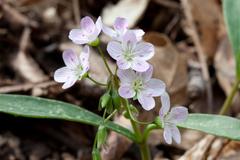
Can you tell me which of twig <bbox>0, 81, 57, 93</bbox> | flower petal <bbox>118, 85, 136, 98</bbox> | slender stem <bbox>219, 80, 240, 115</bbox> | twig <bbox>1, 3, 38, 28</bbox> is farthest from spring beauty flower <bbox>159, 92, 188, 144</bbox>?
twig <bbox>1, 3, 38, 28</bbox>

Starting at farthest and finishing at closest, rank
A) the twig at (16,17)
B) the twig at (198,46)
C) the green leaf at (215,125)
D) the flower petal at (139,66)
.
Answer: the twig at (16,17) < the twig at (198,46) < the green leaf at (215,125) < the flower petal at (139,66)

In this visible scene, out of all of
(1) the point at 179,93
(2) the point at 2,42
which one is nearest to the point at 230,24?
(1) the point at 179,93

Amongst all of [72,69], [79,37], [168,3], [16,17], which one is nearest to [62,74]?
[72,69]

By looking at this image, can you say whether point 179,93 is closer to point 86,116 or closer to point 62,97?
point 62,97

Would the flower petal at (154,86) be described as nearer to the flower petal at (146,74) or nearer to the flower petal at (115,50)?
the flower petal at (146,74)

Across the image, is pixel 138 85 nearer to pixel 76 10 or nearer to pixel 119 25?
pixel 119 25

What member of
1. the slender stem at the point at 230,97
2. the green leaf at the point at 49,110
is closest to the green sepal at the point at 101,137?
the green leaf at the point at 49,110
